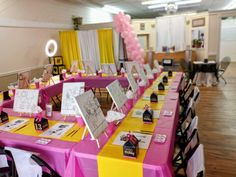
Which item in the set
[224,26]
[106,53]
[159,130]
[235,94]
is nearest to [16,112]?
[159,130]

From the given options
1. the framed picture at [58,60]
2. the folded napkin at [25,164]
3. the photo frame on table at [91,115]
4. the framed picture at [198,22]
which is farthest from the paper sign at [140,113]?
the framed picture at [198,22]

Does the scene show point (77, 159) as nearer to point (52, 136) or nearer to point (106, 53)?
point (52, 136)

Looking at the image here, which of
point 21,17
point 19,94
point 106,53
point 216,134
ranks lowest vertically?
point 216,134

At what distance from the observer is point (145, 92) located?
3.02 metres

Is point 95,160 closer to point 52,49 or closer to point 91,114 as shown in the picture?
point 91,114

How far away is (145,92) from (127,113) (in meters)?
0.89

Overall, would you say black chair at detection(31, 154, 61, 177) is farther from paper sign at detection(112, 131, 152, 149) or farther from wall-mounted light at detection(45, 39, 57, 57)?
wall-mounted light at detection(45, 39, 57, 57)

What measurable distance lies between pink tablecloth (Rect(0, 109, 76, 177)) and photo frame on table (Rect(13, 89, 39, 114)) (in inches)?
21.1

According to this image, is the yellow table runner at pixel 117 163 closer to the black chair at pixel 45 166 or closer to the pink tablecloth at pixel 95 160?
the pink tablecloth at pixel 95 160

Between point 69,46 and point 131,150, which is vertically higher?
point 69,46

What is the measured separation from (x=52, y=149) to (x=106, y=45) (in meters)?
5.36

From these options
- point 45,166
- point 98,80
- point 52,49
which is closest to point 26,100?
point 45,166

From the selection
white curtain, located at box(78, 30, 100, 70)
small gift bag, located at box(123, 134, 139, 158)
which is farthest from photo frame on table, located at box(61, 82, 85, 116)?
white curtain, located at box(78, 30, 100, 70)

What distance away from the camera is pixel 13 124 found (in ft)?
6.82
